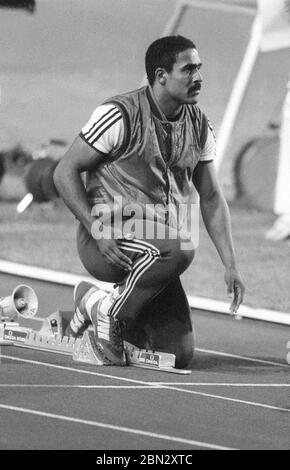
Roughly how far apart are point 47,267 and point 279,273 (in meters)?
2.42

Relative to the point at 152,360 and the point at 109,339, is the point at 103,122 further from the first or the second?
the point at 152,360

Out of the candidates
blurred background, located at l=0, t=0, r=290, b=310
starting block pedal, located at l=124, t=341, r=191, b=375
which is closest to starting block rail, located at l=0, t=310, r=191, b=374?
starting block pedal, located at l=124, t=341, r=191, b=375

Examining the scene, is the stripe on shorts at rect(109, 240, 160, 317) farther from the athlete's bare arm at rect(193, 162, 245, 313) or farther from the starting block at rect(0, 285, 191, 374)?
the athlete's bare arm at rect(193, 162, 245, 313)

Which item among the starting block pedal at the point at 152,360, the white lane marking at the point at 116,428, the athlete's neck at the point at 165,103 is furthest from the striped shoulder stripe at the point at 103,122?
the white lane marking at the point at 116,428

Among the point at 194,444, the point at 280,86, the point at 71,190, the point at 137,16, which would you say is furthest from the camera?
the point at 137,16

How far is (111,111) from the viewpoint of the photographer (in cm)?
786

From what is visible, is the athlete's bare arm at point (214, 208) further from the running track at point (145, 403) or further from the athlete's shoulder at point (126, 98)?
the running track at point (145, 403)

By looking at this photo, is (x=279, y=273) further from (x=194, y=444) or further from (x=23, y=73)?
(x=194, y=444)

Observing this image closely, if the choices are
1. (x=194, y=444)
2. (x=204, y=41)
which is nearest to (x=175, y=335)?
(x=194, y=444)

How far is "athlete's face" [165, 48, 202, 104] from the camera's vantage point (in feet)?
26.0

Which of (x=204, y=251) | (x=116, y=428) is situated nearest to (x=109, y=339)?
(x=116, y=428)

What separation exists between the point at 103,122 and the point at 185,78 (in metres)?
0.56

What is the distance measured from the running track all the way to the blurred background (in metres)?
2.48

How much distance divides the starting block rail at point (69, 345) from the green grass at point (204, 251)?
2.96m
